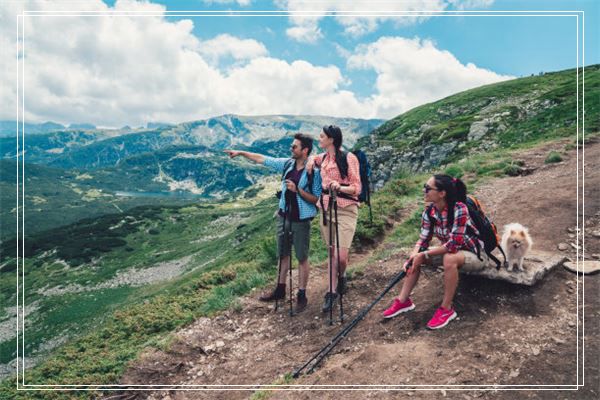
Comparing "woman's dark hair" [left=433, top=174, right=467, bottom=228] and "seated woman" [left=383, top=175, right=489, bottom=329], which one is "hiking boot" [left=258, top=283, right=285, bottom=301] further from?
"woman's dark hair" [left=433, top=174, right=467, bottom=228]

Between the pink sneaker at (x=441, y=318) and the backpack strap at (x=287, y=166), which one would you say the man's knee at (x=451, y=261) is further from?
the backpack strap at (x=287, y=166)

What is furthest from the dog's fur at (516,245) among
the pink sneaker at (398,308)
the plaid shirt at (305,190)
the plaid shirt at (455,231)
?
the plaid shirt at (305,190)

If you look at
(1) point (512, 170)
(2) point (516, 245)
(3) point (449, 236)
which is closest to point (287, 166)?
(3) point (449, 236)

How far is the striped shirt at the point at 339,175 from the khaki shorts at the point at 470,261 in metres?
1.74

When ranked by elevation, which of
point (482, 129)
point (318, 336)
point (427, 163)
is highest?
point (482, 129)

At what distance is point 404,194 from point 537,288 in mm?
12173

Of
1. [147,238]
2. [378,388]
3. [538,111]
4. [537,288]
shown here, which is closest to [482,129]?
[538,111]

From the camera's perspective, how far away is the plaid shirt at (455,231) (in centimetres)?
557

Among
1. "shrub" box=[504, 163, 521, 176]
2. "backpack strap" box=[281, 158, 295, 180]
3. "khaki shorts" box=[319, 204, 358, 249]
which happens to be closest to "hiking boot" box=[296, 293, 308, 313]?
"khaki shorts" box=[319, 204, 358, 249]

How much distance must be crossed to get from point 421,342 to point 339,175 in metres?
3.14

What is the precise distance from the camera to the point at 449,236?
5.66 m

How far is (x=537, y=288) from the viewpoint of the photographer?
6039 mm

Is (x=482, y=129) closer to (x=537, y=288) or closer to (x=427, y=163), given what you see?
(x=427, y=163)

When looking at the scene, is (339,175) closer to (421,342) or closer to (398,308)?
(398,308)
